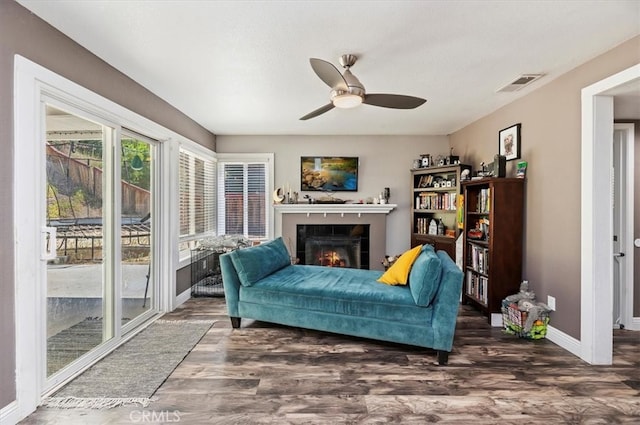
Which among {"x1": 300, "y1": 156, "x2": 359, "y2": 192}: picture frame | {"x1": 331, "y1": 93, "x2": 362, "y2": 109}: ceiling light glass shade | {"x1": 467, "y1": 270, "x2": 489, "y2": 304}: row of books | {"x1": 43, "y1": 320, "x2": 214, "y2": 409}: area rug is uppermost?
{"x1": 331, "y1": 93, "x2": 362, "y2": 109}: ceiling light glass shade

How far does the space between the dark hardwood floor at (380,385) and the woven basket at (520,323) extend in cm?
9

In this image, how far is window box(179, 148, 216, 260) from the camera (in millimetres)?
4301

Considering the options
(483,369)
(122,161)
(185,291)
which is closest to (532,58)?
(483,369)

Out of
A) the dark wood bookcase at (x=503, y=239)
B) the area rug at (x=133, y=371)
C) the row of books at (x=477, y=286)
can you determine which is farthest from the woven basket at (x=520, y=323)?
the area rug at (x=133, y=371)

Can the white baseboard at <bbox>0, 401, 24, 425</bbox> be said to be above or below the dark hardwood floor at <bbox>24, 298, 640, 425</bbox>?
above

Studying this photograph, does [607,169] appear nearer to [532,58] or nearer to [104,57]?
[532,58]

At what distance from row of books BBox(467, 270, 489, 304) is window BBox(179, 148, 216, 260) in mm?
3768

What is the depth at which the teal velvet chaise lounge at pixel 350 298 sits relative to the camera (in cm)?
262

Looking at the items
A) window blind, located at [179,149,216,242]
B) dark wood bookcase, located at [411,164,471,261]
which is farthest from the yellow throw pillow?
window blind, located at [179,149,216,242]

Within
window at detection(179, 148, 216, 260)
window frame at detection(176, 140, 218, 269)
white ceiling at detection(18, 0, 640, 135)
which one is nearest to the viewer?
white ceiling at detection(18, 0, 640, 135)

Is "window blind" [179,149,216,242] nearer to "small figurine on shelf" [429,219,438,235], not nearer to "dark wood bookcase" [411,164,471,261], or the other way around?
"dark wood bookcase" [411,164,471,261]

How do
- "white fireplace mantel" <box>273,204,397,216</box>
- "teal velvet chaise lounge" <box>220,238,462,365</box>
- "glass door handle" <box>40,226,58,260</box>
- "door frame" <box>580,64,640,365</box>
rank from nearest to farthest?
1. "glass door handle" <box>40,226,58,260</box>
2. "door frame" <box>580,64,640,365</box>
3. "teal velvet chaise lounge" <box>220,238,462,365</box>
4. "white fireplace mantel" <box>273,204,397,216</box>

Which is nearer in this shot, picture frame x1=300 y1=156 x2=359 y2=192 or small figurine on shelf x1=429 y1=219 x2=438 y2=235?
small figurine on shelf x1=429 y1=219 x2=438 y2=235

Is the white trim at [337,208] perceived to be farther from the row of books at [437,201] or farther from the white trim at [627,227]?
the white trim at [627,227]
